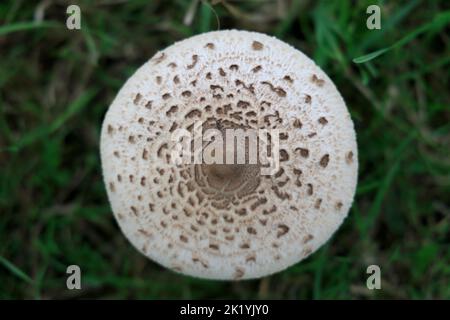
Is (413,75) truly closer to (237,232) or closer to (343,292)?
(343,292)

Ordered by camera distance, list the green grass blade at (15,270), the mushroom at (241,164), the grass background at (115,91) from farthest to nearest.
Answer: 1. the grass background at (115,91)
2. the green grass blade at (15,270)
3. the mushroom at (241,164)

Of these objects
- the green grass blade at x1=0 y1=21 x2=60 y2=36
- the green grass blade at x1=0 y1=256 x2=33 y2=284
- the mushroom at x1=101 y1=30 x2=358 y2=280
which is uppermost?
the green grass blade at x1=0 y1=21 x2=60 y2=36

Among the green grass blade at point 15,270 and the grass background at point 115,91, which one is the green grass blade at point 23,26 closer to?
the grass background at point 115,91

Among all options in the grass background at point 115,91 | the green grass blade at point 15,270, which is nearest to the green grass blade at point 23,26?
the grass background at point 115,91

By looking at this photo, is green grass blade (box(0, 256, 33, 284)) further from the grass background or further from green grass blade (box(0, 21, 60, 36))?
green grass blade (box(0, 21, 60, 36))

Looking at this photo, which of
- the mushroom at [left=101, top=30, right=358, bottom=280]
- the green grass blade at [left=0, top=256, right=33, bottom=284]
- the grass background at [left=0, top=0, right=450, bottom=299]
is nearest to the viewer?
the mushroom at [left=101, top=30, right=358, bottom=280]

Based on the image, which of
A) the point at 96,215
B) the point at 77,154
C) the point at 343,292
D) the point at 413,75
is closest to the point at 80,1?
the point at 77,154

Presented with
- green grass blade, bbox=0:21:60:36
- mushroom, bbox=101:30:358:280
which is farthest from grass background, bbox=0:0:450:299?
mushroom, bbox=101:30:358:280
